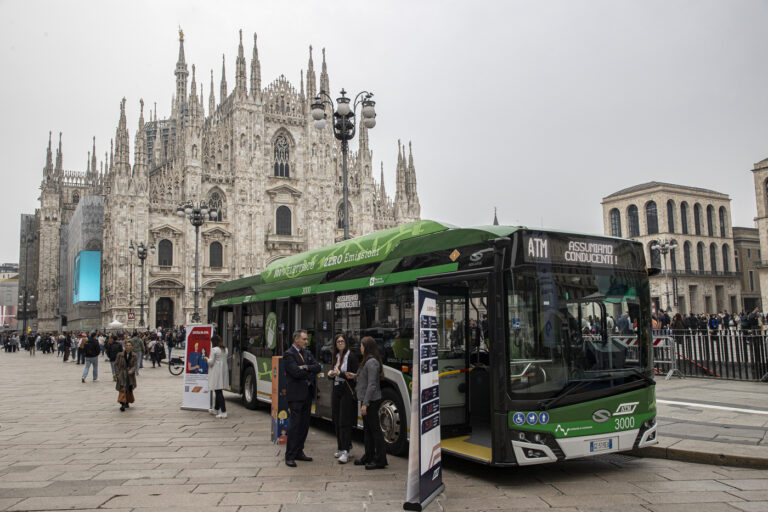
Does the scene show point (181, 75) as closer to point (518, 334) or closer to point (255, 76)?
point (255, 76)

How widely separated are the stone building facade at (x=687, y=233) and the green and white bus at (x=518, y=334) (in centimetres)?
4902

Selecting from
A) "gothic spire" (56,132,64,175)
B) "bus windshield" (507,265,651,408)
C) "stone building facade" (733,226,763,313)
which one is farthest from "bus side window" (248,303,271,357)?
"gothic spire" (56,132,64,175)

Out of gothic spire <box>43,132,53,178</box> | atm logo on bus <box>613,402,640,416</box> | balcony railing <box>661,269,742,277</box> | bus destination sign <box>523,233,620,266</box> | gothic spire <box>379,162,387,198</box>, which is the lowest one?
atm logo on bus <box>613,402,640,416</box>

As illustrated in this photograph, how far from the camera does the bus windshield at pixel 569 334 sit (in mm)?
5715

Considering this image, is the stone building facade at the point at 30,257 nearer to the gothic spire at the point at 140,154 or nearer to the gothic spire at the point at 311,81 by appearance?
the gothic spire at the point at 140,154

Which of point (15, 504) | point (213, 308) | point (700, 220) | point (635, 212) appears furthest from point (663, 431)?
point (700, 220)

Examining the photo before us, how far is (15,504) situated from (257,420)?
524cm

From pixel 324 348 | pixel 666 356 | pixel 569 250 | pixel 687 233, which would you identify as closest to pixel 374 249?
pixel 324 348

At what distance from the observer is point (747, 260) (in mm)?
62062

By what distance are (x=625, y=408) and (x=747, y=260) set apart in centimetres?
6612

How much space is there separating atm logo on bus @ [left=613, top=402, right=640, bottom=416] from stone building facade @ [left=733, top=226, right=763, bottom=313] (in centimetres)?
6353

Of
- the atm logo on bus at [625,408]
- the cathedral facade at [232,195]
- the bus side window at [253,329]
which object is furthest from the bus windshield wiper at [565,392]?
the cathedral facade at [232,195]

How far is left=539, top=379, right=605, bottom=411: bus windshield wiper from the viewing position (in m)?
5.65

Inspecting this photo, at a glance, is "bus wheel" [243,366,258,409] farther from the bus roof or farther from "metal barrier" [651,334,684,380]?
"metal barrier" [651,334,684,380]
